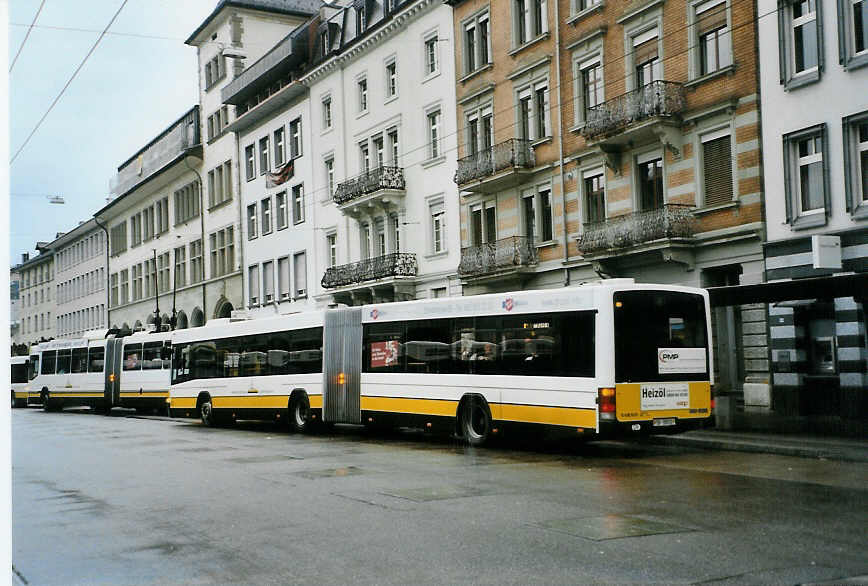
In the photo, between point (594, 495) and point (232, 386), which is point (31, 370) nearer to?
point (232, 386)

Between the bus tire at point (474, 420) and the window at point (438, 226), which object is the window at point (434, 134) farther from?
the bus tire at point (474, 420)

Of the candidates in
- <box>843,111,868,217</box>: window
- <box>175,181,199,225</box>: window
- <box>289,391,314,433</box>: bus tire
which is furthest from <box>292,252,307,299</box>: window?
<box>843,111,868,217</box>: window

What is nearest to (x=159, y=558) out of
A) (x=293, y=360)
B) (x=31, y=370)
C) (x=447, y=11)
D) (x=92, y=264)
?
(x=293, y=360)

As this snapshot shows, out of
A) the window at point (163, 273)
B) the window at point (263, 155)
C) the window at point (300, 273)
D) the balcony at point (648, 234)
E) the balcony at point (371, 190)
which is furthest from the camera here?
the window at point (163, 273)

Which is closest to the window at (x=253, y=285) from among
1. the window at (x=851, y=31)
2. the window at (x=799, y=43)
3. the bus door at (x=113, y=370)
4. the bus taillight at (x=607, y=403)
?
the bus door at (x=113, y=370)

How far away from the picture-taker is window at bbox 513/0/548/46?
104ft

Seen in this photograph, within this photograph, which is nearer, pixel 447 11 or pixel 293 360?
pixel 293 360

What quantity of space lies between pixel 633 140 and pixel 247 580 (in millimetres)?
22418

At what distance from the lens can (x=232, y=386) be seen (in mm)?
27828

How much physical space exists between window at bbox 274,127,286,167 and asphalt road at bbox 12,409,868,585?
33240 mm

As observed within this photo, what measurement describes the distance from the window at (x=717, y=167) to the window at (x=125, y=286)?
45553 millimetres

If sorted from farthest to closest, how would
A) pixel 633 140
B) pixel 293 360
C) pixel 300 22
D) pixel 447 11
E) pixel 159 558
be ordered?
pixel 300 22 → pixel 447 11 → pixel 633 140 → pixel 293 360 → pixel 159 558

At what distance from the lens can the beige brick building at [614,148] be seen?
24.5 meters

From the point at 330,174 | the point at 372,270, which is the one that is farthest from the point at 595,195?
the point at 330,174
